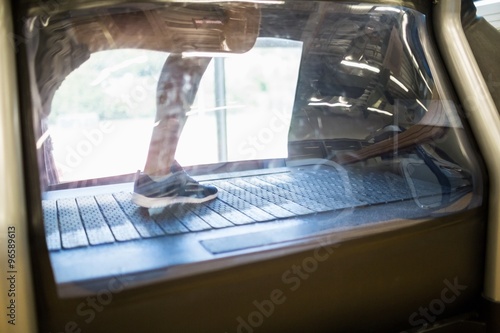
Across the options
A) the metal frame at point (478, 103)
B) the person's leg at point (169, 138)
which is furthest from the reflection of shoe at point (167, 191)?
the metal frame at point (478, 103)

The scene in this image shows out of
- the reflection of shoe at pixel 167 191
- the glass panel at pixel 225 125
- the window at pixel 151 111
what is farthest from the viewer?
the reflection of shoe at pixel 167 191

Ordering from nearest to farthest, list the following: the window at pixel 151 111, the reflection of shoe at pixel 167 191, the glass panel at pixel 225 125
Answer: the glass panel at pixel 225 125 < the window at pixel 151 111 < the reflection of shoe at pixel 167 191

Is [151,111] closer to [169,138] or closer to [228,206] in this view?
[169,138]

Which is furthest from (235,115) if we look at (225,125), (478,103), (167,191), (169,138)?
(478,103)

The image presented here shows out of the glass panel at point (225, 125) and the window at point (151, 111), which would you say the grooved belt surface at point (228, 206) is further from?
the window at point (151, 111)

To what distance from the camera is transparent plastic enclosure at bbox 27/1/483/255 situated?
101 centimetres

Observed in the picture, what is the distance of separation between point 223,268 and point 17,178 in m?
0.42

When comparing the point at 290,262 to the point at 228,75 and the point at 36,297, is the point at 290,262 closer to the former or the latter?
the point at 36,297

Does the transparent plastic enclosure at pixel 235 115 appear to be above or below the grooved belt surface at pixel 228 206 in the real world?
above

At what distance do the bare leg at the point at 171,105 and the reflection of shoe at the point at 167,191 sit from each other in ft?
0.10

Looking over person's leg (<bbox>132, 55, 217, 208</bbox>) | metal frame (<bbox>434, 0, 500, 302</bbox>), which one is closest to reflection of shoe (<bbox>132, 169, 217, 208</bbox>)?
person's leg (<bbox>132, 55, 217, 208</bbox>)

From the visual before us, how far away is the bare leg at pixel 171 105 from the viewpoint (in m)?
1.18

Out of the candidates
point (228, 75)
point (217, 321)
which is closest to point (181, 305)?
point (217, 321)

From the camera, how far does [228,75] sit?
1385mm
